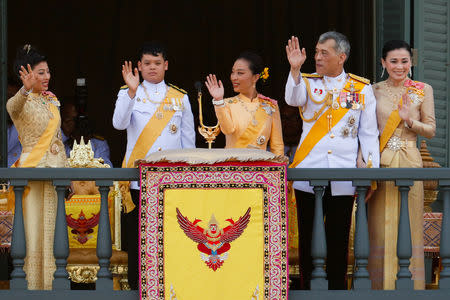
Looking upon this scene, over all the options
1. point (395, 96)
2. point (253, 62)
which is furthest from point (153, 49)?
point (395, 96)

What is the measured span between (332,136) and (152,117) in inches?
48.3

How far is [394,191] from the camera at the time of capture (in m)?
6.08

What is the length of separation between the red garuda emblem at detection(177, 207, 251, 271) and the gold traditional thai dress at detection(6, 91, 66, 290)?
36.0 inches

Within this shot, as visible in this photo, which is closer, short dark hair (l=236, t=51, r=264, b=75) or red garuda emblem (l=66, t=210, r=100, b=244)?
short dark hair (l=236, t=51, r=264, b=75)

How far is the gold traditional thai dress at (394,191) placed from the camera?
6.06 meters

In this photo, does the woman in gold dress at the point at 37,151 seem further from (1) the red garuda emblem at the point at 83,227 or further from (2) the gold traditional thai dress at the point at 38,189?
(1) the red garuda emblem at the point at 83,227

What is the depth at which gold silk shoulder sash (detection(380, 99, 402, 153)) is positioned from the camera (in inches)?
244

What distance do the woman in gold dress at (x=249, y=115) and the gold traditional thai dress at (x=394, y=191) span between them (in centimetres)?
76

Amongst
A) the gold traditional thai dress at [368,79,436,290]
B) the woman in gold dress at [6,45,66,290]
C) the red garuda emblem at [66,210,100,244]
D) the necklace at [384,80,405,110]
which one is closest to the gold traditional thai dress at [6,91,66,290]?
the woman in gold dress at [6,45,66,290]

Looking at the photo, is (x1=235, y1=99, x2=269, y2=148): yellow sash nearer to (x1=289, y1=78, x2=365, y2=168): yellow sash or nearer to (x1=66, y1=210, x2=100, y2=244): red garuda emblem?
(x1=289, y1=78, x2=365, y2=168): yellow sash

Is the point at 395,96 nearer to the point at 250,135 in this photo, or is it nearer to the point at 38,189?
the point at 250,135

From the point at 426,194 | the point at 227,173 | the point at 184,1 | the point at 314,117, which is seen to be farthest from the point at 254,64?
the point at 184,1

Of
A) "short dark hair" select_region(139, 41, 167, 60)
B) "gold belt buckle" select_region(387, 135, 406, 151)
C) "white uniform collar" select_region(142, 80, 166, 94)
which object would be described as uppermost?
"short dark hair" select_region(139, 41, 167, 60)

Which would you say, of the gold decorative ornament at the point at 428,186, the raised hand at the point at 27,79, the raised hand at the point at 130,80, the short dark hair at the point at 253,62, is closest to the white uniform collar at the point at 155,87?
the raised hand at the point at 130,80
